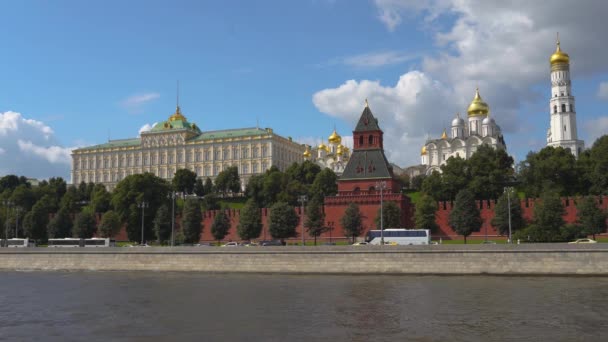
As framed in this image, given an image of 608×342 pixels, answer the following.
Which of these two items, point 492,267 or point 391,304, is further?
point 492,267

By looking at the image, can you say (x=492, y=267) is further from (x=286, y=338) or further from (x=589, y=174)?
(x=589, y=174)

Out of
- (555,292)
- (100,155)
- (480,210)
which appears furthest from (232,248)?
(100,155)

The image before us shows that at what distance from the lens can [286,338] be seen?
20.3m

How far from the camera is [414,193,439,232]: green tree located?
2315 inches

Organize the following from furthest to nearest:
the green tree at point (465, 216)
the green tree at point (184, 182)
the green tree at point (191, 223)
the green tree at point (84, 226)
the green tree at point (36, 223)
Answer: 1. the green tree at point (184, 182)
2. the green tree at point (36, 223)
3. the green tree at point (84, 226)
4. the green tree at point (191, 223)
5. the green tree at point (465, 216)

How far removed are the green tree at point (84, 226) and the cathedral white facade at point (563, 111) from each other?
7134 cm

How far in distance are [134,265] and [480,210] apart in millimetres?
30981

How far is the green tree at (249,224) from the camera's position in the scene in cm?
6219

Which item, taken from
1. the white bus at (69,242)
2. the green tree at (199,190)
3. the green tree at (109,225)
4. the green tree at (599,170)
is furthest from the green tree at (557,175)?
the green tree at (199,190)

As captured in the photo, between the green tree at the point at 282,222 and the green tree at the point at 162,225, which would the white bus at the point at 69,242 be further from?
the green tree at the point at 282,222

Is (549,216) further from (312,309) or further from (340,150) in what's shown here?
(340,150)

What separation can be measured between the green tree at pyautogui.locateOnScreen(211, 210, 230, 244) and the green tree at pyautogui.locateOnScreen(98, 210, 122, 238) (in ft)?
36.5

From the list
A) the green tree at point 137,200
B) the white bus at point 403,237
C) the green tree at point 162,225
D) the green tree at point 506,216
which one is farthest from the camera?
the green tree at point 137,200

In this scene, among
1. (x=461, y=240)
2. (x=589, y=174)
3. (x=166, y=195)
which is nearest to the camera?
(x=461, y=240)
